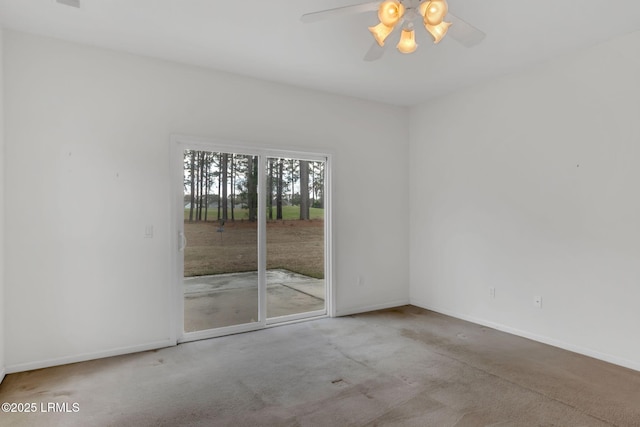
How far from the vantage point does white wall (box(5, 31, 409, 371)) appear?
2.94m

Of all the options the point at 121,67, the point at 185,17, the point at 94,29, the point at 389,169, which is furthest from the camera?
the point at 389,169

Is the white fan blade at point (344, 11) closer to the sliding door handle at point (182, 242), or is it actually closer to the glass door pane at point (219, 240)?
the glass door pane at point (219, 240)

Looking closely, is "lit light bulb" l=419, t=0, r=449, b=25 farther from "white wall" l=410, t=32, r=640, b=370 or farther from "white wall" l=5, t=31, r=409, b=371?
"white wall" l=5, t=31, r=409, b=371

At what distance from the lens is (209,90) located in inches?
146

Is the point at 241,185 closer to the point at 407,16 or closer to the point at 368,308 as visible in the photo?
the point at 368,308

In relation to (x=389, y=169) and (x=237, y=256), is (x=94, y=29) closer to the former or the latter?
(x=237, y=256)

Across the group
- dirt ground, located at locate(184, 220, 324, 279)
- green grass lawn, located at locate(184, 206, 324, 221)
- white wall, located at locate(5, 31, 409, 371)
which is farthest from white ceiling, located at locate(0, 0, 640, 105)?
dirt ground, located at locate(184, 220, 324, 279)

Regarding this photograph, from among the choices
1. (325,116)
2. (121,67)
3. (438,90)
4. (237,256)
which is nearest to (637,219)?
(438,90)

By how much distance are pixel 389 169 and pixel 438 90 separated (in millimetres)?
1152

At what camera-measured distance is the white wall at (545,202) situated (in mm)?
3047

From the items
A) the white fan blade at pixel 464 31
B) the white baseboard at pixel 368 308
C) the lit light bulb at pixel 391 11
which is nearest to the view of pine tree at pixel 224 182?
the white baseboard at pixel 368 308

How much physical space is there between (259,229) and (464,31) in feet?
9.01

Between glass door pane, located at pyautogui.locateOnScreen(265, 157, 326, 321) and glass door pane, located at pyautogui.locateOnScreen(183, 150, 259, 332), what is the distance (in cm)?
21

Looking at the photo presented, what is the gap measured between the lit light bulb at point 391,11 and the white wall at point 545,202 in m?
2.36
